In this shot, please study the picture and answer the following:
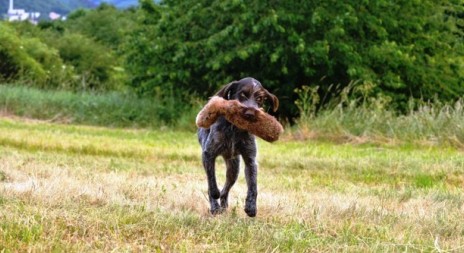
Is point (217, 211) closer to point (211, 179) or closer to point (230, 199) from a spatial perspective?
point (211, 179)

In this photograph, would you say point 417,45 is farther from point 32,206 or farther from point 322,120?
Result: point 32,206

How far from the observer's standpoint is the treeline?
19375mm

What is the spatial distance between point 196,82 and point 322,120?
Result: 687 cm

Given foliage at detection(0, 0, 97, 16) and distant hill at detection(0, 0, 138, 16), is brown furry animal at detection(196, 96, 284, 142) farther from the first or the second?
foliage at detection(0, 0, 97, 16)

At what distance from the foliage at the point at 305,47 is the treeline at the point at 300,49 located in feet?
0.10

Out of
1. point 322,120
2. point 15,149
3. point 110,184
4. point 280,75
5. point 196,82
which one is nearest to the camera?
point 110,184

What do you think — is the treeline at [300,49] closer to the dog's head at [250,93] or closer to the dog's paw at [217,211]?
the dog's paw at [217,211]

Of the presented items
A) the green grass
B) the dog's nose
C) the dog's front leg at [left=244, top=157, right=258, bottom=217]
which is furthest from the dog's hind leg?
the green grass

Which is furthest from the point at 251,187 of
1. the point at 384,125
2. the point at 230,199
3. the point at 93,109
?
the point at 93,109

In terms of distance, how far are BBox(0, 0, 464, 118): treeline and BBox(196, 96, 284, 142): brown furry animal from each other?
12.4m

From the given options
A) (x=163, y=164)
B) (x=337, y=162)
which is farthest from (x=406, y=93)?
(x=163, y=164)

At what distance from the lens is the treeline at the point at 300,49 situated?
19375 millimetres

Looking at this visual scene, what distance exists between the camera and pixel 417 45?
2159 centimetres

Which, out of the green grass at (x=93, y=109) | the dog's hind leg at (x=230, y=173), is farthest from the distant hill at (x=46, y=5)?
the dog's hind leg at (x=230, y=173)
